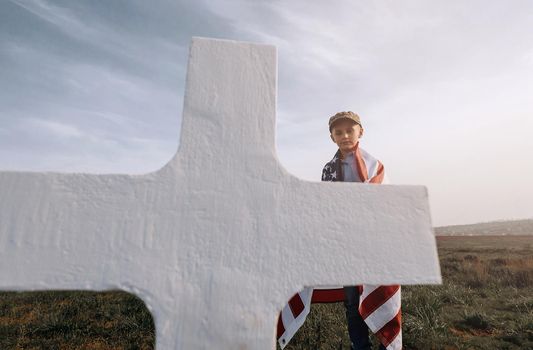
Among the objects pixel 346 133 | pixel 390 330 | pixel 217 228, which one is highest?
pixel 346 133

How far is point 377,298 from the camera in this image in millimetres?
1971

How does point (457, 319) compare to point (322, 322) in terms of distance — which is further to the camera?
point (457, 319)

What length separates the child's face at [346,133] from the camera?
239 cm

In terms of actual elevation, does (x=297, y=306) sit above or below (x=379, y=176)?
below

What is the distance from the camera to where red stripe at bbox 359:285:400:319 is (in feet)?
6.41

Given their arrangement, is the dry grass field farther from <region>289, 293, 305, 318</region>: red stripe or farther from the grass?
<region>289, 293, 305, 318</region>: red stripe

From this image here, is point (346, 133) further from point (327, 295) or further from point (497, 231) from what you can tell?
point (497, 231)

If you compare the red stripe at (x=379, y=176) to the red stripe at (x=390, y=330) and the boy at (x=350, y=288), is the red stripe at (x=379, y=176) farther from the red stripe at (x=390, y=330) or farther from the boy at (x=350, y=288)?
the red stripe at (x=390, y=330)

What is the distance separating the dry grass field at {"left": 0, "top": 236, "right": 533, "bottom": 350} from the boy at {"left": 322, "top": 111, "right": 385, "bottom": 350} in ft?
3.44

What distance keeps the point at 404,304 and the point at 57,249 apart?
5491 mm

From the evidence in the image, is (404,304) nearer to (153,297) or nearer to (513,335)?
(513,335)

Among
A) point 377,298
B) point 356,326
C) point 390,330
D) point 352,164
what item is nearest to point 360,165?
point 352,164

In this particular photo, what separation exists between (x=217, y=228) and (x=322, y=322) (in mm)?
3565

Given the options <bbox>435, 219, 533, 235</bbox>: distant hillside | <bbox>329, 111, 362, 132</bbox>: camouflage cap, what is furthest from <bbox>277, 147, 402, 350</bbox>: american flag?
<bbox>435, 219, 533, 235</bbox>: distant hillside
